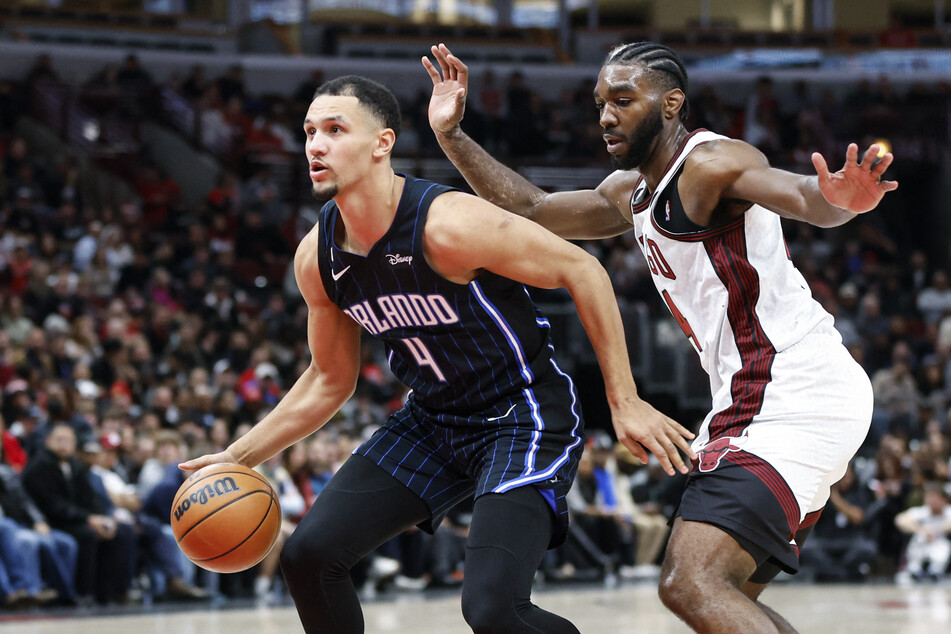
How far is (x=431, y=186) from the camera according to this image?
397 centimetres

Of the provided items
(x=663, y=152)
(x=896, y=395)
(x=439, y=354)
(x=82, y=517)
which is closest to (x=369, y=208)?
(x=439, y=354)

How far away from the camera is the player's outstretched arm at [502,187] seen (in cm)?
436

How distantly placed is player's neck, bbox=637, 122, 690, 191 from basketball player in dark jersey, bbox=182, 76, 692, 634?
0.37 meters

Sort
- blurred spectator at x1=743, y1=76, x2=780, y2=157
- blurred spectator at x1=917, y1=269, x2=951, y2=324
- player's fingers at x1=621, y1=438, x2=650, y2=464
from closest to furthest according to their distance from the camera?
1. player's fingers at x1=621, y1=438, x2=650, y2=464
2. blurred spectator at x1=917, y1=269, x2=951, y2=324
3. blurred spectator at x1=743, y1=76, x2=780, y2=157

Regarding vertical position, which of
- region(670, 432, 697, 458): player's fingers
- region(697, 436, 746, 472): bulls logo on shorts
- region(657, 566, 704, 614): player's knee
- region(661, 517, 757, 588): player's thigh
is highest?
region(670, 432, 697, 458): player's fingers

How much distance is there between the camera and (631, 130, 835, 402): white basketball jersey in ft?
11.7

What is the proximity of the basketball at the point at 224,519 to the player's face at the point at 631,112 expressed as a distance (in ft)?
5.72

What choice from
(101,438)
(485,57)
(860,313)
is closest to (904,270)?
(860,313)

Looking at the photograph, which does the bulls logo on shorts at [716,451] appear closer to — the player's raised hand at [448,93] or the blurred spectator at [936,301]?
the player's raised hand at [448,93]

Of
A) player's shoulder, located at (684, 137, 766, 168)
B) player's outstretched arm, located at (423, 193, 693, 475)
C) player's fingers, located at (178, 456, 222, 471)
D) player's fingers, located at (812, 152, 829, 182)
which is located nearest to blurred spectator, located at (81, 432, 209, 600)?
player's fingers, located at (178, 456, 222, 471)

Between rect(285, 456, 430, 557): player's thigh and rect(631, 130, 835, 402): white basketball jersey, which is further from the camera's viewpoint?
rect(285, 456, 430, 557): player's thigh

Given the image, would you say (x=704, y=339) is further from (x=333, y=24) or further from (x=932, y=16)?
(x=932, y=16)

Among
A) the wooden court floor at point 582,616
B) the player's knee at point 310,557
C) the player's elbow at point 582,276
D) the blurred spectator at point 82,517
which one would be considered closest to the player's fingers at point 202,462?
the player's knee at point 310,557

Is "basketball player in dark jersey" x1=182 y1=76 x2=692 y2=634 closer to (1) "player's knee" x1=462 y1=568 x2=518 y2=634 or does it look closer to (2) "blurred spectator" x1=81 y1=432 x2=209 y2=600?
(1) "player's knee" x1=462 y1=568 x2=518 y2=634
